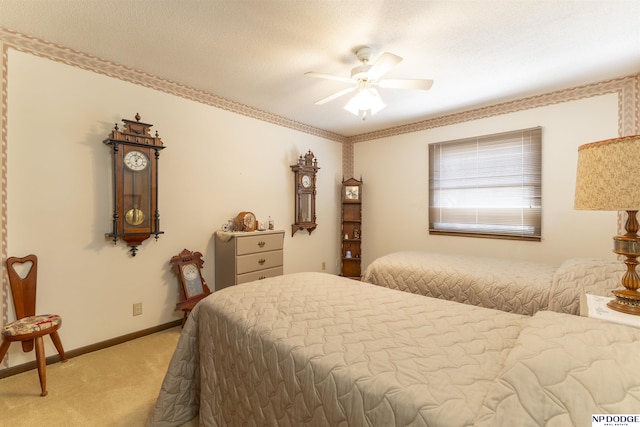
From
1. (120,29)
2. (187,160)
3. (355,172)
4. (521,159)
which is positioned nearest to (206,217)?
(187,160)

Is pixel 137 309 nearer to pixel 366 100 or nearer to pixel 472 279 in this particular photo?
pixel 366 100

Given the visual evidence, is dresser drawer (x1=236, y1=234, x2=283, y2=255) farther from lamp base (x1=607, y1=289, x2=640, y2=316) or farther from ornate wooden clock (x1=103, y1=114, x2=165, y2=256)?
lamp base (x1=607, y1=289, x2=640, y2=316)

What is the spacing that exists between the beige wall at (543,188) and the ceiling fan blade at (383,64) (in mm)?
2228

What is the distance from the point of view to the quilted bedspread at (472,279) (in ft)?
7.19

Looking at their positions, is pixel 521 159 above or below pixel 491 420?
above

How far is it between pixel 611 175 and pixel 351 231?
382cm

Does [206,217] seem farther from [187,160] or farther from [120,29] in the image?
[120,29]

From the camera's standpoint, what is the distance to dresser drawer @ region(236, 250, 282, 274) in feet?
10.1

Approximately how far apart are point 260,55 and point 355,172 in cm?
286

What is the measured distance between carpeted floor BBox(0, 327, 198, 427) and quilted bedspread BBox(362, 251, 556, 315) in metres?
2.00

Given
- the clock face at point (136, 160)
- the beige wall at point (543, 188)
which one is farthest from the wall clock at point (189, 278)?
the beige wall at point (543, 188)

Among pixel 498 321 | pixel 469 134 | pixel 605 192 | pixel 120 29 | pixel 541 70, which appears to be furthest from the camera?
pixel 469 134

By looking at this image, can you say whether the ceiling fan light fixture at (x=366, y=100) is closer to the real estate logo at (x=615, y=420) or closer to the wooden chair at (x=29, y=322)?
the real estate logo at (x=615, y=420)

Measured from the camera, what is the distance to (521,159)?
3.35 metres
